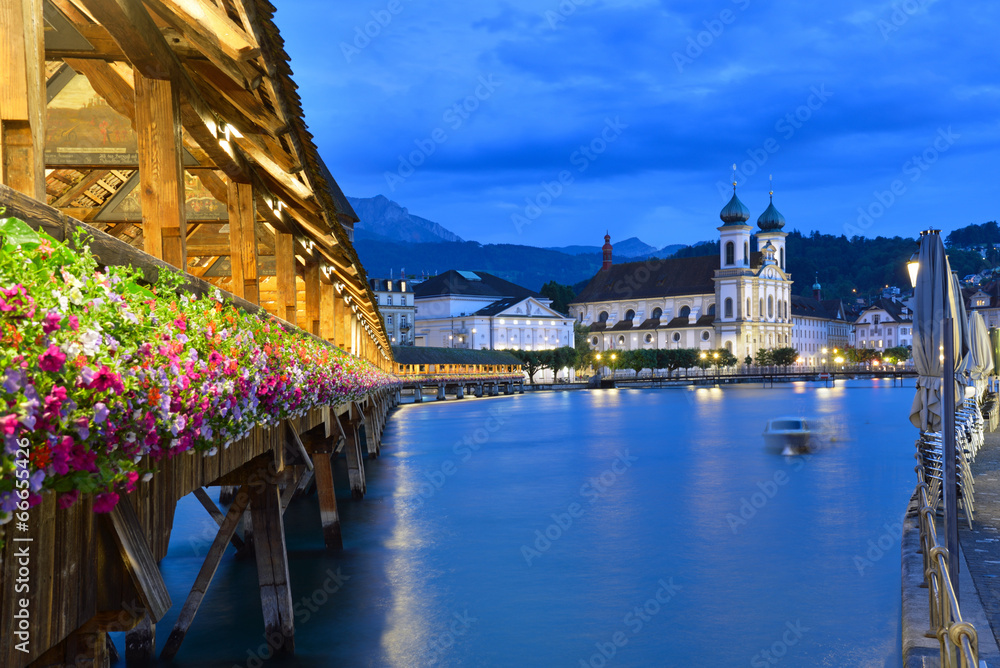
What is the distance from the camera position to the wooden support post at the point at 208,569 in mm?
10984

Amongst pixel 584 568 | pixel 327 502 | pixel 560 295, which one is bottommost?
pixel 584 568

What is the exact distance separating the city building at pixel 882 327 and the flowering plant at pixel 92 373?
197m

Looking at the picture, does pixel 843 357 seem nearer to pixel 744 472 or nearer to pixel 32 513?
pixel 744 472

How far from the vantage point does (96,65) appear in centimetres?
800

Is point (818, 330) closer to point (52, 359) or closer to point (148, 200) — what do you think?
point (148, 200)

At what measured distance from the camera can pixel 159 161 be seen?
6527mm

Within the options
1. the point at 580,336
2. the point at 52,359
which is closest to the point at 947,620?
the point at 52,359

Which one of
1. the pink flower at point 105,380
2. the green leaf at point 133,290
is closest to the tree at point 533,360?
the green leaf at point 133,290

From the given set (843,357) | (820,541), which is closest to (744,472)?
(820,541)

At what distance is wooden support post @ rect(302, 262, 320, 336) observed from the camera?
53.5ft

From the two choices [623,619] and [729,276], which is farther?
[729,276]

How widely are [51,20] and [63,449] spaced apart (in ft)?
16.8

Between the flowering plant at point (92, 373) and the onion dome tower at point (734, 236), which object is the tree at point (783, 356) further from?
the flowering plant at point (92, 373)

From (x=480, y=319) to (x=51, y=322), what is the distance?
12927 cm
